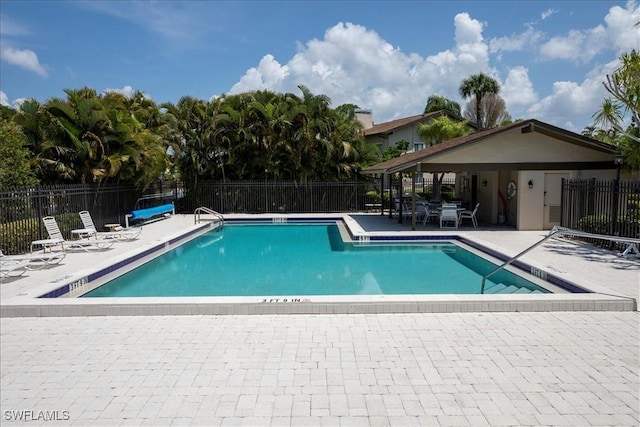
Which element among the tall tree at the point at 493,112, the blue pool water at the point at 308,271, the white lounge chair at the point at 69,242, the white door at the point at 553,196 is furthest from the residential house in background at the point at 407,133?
the white lounge chair at the point at 69,242

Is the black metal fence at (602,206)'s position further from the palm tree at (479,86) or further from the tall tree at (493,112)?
the tall tree at (493,112)

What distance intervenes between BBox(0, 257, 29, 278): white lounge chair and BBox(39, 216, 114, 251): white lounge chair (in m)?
1.81

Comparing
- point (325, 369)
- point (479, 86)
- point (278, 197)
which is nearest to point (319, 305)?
point (325, 369)

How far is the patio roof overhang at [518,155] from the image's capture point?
1488cm

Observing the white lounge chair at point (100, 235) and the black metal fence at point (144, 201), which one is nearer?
the black metal fence at point (144, 201)

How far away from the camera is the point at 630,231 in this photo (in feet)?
36.6

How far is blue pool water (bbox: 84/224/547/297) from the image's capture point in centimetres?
886

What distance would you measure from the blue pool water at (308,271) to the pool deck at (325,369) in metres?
2.55

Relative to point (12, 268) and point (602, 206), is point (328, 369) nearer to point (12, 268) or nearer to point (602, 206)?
point (12, 268)

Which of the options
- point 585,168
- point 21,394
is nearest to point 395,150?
point 585,168

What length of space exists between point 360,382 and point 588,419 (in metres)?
1.88

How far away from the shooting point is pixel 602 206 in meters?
13.2

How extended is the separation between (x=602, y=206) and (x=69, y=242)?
1546 centimetres

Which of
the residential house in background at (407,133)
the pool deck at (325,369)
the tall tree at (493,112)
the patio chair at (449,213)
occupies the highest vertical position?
the tall tree at (493,112)
